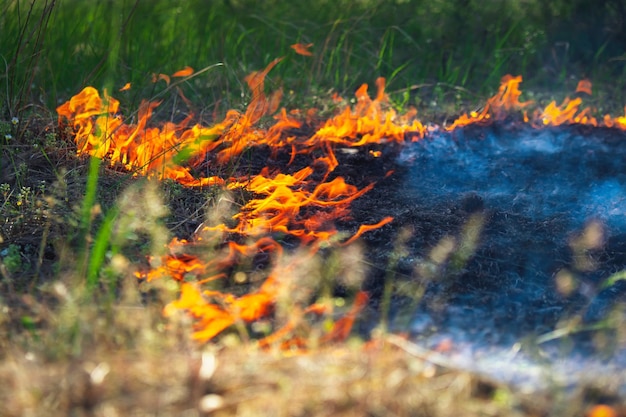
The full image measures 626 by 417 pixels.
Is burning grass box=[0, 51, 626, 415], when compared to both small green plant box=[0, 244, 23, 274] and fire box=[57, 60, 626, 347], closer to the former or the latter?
fire box=[57, 60, 626, 347]

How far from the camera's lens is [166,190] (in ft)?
12.1

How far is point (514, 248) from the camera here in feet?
11.0

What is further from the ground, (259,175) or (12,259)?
(12,259)

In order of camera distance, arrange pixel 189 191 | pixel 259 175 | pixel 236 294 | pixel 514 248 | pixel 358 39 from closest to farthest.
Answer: pixel 236 294, pixel 514 248, pixel 189 191, pixel 259 175, pixel 358 39

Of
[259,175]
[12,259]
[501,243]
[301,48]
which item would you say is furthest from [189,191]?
[301,48]

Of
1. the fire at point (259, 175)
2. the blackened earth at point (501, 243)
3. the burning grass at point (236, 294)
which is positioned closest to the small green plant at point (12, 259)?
the burning grass at point (236, 294)

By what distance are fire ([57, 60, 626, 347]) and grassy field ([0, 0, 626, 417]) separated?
0.27 feet

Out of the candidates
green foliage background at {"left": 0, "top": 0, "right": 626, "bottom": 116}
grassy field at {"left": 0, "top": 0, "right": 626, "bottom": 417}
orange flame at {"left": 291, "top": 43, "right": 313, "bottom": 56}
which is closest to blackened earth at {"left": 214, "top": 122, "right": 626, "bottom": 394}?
grassy field at {"left": 0, "top": 0, "right": 626, "bottom": 417}

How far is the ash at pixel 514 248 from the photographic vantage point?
2541 mm

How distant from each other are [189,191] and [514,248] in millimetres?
1479

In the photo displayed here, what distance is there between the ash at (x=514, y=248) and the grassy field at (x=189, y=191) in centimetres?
26

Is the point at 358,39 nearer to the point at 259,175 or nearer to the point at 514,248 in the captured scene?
the point at 259,175

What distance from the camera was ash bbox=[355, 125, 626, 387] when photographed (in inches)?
100

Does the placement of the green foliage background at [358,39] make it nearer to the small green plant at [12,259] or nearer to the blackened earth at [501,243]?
the blackened earth at [501,243]
